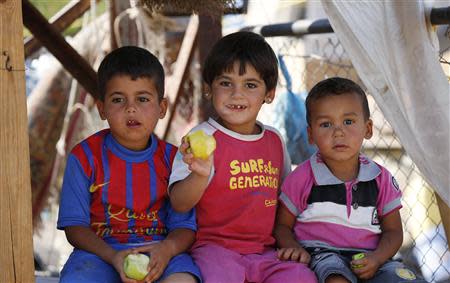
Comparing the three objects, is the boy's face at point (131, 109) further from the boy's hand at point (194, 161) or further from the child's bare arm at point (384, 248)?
the child's bare arm at point (384, 248)

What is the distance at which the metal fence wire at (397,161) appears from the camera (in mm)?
5363

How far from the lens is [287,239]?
9.72 feet

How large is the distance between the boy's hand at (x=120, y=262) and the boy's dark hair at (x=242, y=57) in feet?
2.75

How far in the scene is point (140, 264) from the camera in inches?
100

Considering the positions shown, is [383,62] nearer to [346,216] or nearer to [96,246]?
[346,216]

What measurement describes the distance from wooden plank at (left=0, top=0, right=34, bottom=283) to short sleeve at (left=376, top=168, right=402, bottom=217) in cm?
147

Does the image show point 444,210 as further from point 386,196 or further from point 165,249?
point 165,249

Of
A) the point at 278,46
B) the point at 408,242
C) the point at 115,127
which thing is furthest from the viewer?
the point at 278,46

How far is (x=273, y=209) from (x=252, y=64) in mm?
606

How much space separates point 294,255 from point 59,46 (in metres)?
2.15

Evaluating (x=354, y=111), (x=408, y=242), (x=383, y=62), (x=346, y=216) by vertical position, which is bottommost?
(x=408, y=242)

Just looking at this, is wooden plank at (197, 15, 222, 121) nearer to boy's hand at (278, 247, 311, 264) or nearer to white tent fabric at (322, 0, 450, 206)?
white tent fabric at (322, 0, 450, 206)

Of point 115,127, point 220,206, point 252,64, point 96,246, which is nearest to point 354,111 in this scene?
point 252,64

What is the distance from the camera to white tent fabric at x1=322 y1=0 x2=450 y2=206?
276 cm
